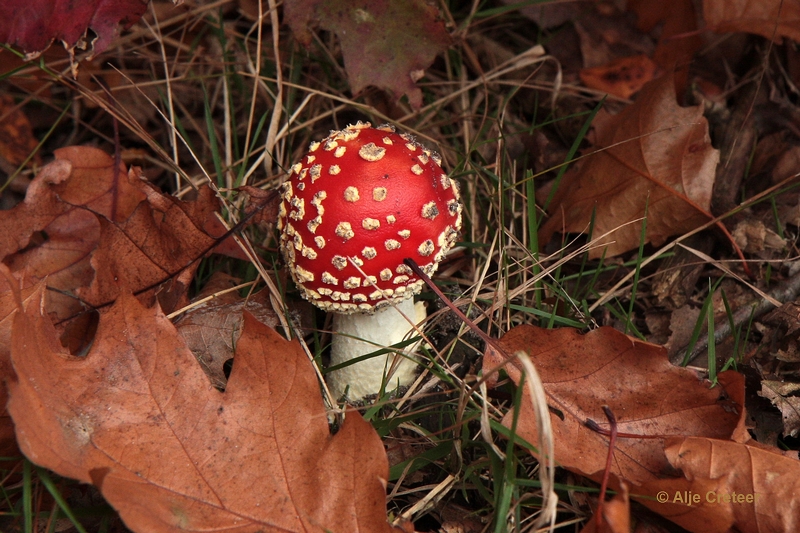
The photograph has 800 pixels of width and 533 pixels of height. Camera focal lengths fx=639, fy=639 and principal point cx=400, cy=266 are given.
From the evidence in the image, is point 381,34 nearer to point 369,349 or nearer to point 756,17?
point 369,349

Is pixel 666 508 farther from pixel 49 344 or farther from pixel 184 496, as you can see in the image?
pixel 49 344

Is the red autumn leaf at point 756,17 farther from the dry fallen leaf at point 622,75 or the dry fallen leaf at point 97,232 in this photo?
the dry fallen leaf at point 97,232

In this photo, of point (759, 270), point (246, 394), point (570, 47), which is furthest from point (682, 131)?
point (246, 394)

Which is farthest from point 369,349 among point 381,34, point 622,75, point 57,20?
point 622,75

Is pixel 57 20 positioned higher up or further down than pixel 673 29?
higher up

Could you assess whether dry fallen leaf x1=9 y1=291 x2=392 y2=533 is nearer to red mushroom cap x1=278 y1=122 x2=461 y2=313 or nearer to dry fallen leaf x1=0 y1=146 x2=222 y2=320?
red mushroom cap x1=278 y1=122 x2=461 y2=313
